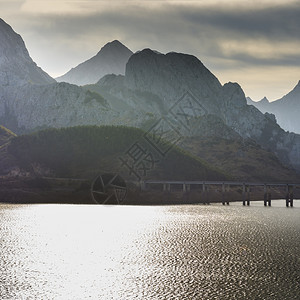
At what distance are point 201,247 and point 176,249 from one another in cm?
462

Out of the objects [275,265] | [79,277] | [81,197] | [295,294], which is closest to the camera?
[295,294]

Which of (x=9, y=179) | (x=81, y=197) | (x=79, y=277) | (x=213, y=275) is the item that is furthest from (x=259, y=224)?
(x=9, y=179)

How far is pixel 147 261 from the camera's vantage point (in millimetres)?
54500

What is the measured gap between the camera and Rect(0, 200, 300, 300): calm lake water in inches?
1583

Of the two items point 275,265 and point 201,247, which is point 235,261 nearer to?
point 275,265

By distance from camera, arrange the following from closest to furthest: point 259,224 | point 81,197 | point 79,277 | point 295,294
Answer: point 295,294 < point 79,277 < point 259,224 < point 81,197

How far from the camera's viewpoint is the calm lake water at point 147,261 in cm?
4022

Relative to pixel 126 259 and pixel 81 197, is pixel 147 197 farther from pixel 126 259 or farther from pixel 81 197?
pixel 126 259

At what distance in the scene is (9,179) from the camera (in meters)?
197

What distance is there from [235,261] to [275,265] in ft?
17.1

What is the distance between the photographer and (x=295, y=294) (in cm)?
4009

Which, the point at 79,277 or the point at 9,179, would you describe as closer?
the point at 79,277

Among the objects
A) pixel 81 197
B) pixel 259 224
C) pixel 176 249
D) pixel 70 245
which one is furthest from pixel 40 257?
pixel 81 197

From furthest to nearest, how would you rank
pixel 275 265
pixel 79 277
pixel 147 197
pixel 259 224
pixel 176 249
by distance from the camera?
pixel 147 197
pixel 259 224
pixel 176 249
pixel 275 265
pixel 79 277
